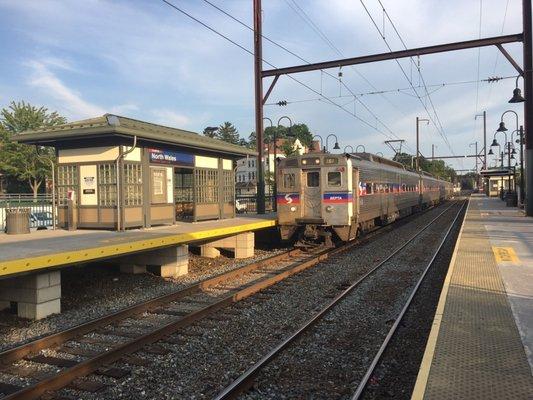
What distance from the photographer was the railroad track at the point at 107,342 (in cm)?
529

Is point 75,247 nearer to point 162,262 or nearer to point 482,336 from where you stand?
point 162,262

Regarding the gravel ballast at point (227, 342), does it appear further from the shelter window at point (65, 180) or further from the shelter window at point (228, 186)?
the shelter window at point (228, 186)

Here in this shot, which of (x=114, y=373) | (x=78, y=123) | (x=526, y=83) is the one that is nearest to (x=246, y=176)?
(x=526, y=83)

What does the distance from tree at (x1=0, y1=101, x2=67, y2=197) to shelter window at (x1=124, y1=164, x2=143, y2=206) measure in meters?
39.9

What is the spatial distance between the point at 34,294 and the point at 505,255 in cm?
1054

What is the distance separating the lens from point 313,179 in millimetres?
15953

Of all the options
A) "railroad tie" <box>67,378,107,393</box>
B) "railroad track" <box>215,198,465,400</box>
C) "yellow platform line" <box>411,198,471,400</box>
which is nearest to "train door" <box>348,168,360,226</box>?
"railroad track" <box>215,198,465,400</box>

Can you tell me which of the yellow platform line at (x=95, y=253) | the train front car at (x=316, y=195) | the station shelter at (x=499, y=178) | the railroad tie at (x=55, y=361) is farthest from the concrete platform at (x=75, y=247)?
the station shelter at (x=499, y=178)

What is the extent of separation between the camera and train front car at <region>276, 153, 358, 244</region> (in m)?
15.3

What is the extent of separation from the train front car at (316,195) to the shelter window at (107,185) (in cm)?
535

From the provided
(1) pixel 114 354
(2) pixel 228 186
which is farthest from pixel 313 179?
(1) pixel 114 354

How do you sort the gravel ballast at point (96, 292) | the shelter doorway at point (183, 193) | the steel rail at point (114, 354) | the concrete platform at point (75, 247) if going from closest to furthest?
the steel rail at point (114, 354), the gravel ballast at point (96, 292), the concrete platform at point (75, 247), the shelter doorway at point (183, 193)

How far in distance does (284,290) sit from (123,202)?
534cm

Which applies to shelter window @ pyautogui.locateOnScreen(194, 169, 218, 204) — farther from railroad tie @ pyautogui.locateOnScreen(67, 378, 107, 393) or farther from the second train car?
railroad tie @ pyautogui.locateOnScreen(67, 378, 107, 393)
